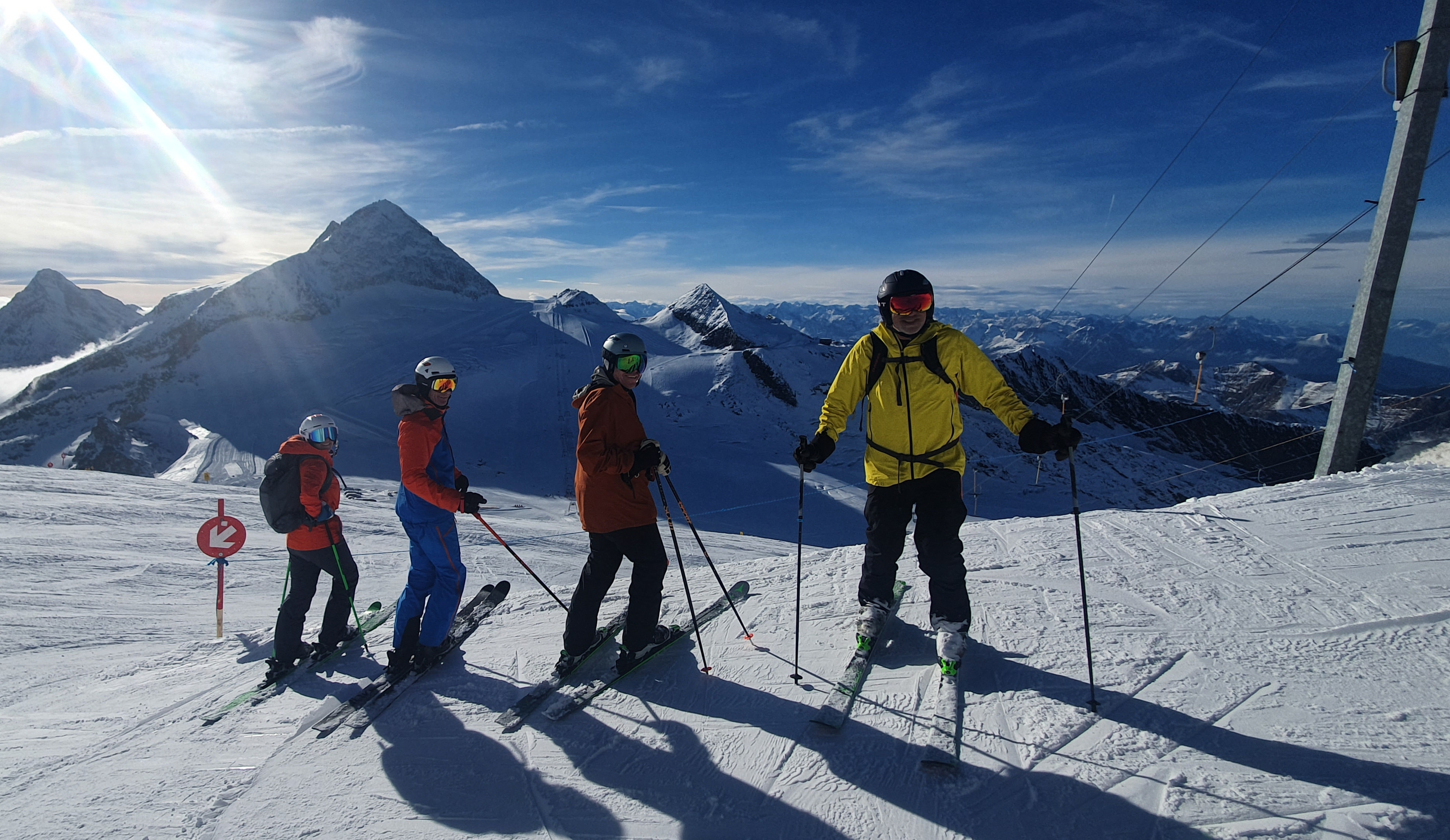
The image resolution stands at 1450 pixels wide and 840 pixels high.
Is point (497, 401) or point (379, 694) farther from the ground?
point (379, 694)

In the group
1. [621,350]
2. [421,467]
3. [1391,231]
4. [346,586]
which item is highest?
[1391,231]

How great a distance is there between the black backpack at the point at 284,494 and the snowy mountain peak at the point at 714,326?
214ft

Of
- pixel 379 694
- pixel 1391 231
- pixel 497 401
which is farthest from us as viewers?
pixel 497 401

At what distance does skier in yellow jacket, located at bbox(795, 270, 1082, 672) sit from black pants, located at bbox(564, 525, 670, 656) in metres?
1.22

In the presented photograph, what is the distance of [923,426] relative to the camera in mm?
3922

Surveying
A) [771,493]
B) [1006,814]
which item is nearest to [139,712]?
[1006,814]

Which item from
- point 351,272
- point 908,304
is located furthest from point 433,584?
point 351,272

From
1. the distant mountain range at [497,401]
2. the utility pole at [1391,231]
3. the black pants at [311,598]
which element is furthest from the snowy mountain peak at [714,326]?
the black pants at [311,598]

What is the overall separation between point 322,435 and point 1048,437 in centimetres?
540

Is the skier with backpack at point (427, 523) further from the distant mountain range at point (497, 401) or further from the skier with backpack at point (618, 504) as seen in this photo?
the distant mountain range at point (497, 401)

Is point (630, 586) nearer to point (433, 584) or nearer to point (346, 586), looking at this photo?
point (433, 584)

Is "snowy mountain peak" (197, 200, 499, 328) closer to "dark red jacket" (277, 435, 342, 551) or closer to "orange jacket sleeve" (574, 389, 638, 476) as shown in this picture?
"dark red jacket" (277, 435, 342, 551)

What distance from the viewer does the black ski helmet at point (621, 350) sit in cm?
405

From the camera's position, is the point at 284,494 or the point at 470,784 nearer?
the point at 470,784
